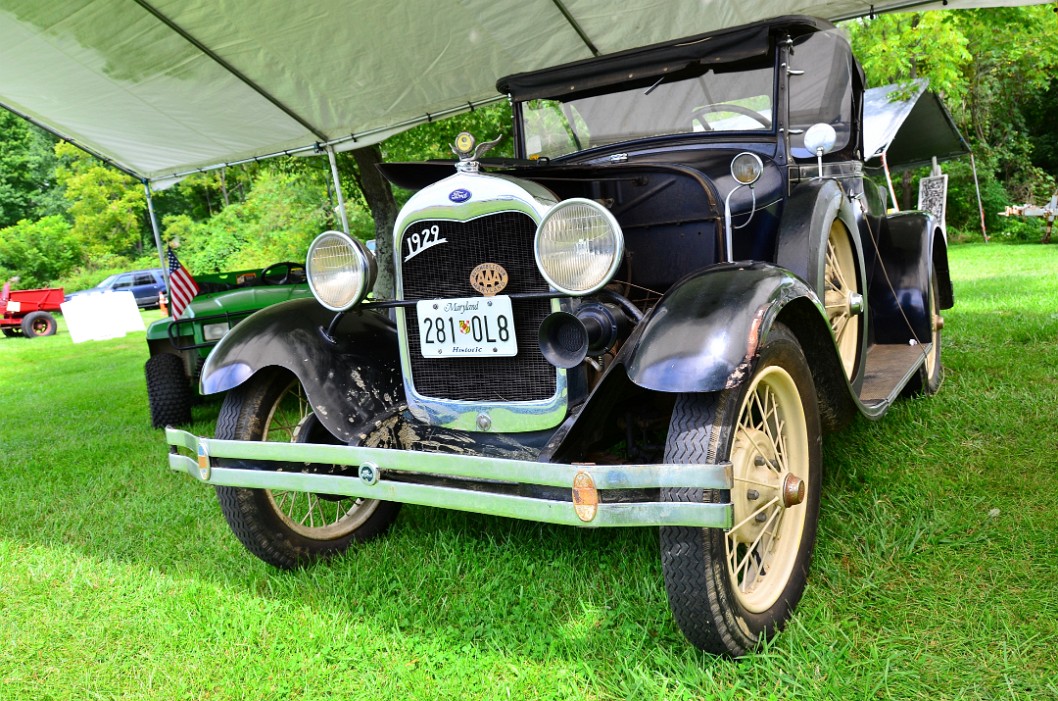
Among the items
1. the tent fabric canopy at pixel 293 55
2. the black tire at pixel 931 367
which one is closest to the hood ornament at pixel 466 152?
the black tire at pixel 931 367

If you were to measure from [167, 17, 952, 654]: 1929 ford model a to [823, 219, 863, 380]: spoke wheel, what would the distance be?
0.02 metres

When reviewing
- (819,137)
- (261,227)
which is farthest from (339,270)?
(261,227)

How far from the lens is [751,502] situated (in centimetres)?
221

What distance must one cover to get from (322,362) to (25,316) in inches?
652

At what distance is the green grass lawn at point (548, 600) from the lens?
2092 millimetres

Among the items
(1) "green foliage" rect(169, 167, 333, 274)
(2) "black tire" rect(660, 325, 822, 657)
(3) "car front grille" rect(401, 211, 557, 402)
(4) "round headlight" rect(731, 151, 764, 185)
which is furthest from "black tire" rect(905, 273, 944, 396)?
(1) "green foliage" rect(169, 167, 333, 274)

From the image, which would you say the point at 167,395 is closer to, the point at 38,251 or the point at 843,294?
the point at 843,294

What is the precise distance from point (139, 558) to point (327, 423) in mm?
1227

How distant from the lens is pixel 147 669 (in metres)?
2.37

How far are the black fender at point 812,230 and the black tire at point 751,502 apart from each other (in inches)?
23.7

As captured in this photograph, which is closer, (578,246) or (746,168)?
(578,246)

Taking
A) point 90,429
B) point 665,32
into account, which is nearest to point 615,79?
point 665,32

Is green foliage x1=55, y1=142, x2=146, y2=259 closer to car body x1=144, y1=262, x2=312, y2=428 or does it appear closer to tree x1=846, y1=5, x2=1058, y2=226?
car body x1=144, y1=262, x2=312, y2=428

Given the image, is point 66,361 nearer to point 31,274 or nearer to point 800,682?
point 800,682
